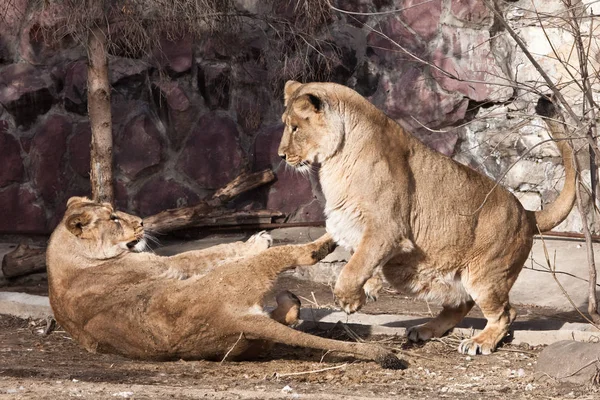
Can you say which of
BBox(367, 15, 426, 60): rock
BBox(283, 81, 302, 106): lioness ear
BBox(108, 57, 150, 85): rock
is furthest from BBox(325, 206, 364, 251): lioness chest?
BBox(108, 57, 150, 85): rock

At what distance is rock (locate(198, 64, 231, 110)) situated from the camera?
9.53 meters

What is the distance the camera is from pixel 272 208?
956 cm

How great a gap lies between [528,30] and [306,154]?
3.97 m

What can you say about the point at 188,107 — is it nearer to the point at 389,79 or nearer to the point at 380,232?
the point at 389,79

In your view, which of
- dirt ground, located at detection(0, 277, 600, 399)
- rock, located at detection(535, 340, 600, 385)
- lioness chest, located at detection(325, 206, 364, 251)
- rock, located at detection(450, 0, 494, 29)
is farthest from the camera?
rock, located at detection(450, 0, 494, 29)

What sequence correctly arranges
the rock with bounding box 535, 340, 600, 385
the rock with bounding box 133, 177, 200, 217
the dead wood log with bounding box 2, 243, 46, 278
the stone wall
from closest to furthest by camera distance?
the rock with bounding box 535, 340, 600, 385 → the dead wood log with bounding box 2, 243, 46, 278 → the stone wall → the rock with bounding box 133, 177, 200, 217

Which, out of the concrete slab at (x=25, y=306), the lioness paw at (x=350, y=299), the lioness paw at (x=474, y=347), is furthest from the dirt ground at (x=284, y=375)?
the concrete slab at (x=25, y=306)

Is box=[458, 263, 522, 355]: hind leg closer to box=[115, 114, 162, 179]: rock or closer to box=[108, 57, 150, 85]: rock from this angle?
box=[115, 114, 162, 179]: rock

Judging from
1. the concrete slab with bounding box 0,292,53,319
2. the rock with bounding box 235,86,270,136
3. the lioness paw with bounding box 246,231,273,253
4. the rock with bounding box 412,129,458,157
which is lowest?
the concrete slab with bounding box 0,292,53,319

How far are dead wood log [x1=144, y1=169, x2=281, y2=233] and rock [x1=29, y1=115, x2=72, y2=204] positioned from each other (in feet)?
3.54

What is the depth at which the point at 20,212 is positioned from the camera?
9562 millimetres

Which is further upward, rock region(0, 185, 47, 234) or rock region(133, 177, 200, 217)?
rock region(133, 177, 200, 217)

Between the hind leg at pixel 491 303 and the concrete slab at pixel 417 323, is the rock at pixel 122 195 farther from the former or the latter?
the hind leg at pixel 491 303

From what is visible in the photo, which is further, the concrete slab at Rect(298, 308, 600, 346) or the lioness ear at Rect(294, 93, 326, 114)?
the concrete slab at Rect(298, 308, 600, 346)
